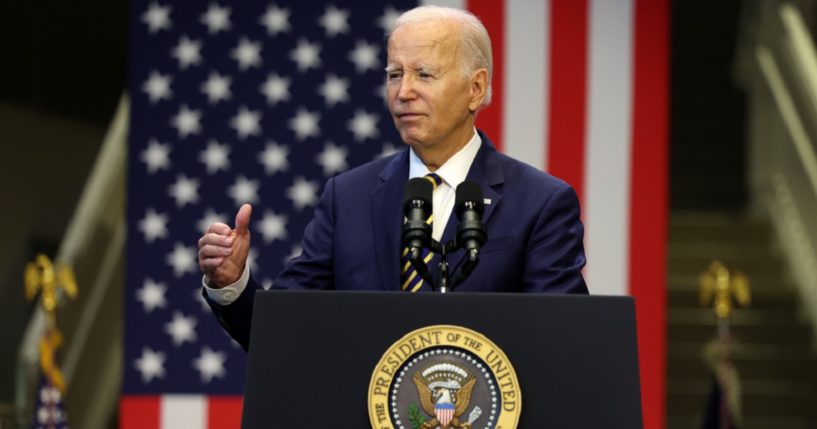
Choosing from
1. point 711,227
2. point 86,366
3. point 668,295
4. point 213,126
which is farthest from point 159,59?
point 711,227

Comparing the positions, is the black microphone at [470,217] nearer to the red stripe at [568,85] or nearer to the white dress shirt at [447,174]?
the white dress shirt at [447,174]

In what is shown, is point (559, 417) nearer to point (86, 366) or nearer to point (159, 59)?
point (159, 59)

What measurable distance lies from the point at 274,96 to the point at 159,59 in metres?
0.41

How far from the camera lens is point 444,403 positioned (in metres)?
2.24

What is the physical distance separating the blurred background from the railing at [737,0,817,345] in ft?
0.05

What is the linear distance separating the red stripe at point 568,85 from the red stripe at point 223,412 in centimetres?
132

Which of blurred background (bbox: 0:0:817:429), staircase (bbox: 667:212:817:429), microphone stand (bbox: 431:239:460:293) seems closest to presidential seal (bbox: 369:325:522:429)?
microphone stand (bbox: 431:239:460:293)

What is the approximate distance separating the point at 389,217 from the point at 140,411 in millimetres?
2653

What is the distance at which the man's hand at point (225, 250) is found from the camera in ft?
8.50

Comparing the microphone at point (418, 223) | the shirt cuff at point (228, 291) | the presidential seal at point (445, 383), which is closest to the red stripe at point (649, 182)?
the shirt cuff at point (228, 291)

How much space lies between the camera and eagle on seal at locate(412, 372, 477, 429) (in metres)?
2.24

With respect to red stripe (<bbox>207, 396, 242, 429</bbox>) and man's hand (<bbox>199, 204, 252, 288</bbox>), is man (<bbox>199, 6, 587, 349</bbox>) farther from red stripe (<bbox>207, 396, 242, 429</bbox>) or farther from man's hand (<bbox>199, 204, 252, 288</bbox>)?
red stripe (<bbox>207, 396, 242, 429</bbox>)

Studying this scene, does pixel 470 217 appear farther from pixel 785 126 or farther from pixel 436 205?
pixel 785 126

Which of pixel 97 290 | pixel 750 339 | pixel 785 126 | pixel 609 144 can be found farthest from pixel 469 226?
pixel 785 126
